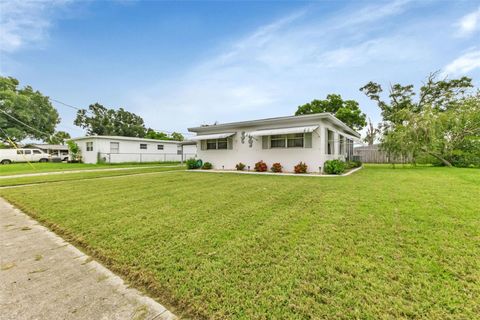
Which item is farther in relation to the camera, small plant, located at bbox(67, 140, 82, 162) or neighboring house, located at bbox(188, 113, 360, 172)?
small plant, located at bbox(67, 140, 82, 162)

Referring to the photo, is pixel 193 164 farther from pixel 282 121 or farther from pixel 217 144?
pixel 282 121

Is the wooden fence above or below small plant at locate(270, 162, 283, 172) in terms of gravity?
above

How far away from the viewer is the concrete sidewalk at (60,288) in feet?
6.00

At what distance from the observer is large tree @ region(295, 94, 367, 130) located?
92.4 ft

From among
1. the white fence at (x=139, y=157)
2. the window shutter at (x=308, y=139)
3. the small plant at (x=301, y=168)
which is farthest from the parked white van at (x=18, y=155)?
the window shutter at (x=308, y=139)

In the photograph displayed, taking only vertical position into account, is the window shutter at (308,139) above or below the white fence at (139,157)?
above

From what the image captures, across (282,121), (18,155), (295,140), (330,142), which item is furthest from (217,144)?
(18,155)

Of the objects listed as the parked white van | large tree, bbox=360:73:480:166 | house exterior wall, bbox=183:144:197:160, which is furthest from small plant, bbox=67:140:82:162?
large tree, bbox=360:73:480:166

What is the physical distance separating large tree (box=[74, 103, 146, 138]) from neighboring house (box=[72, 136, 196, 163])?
62.3ft

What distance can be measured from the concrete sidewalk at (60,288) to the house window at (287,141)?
446 inches

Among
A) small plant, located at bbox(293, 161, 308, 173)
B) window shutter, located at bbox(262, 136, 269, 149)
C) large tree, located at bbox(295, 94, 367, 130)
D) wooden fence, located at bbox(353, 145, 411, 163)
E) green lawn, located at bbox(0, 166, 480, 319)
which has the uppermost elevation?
large tree, located at bbox(295, 94, 367, 130)

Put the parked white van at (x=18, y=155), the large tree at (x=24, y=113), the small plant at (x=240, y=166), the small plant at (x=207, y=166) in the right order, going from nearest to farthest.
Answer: the small plant at (x=240, y=166), the small plant at (x=207, y=166), the parked white van at (x=18, y=155), the large tree at (x=24, y=113)

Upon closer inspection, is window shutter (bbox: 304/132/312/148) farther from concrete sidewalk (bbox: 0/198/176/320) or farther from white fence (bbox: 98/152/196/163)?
white fence (bbox: 98/152/196/163)

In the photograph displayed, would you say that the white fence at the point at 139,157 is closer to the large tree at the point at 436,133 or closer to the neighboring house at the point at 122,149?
the neighboring house at the point at 122,149
